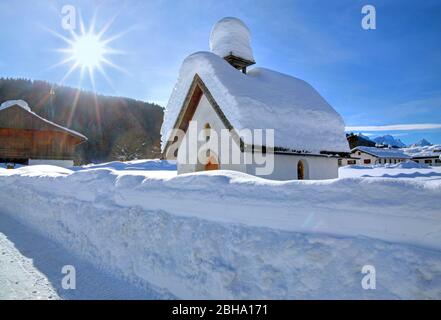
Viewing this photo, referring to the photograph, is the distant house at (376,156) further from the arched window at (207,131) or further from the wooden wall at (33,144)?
the wooden wall at (33,144)

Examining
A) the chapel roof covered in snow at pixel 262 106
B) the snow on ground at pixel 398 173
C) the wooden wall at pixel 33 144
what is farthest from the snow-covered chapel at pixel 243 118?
the wooden wall at pixel 33 144

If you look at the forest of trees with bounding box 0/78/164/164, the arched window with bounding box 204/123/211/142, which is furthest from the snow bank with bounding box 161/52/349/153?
the forest of trees with bounding box 0/78/164/164

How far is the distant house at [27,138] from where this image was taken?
29906 millimetres

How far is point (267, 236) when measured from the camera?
3408mm

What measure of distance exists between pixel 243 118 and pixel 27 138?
3204 centimetres

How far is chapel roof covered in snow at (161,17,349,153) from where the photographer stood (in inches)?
401

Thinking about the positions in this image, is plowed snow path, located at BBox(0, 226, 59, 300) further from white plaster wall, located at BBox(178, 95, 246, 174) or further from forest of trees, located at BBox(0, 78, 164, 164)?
forest of trees, located at BBox(0, 78, 164, 164)

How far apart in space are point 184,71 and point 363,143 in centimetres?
8141

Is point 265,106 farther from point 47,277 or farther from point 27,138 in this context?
point 27,138

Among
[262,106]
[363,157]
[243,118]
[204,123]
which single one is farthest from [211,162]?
[363,157]

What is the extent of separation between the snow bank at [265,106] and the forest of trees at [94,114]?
239 feet

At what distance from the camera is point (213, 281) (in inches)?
146

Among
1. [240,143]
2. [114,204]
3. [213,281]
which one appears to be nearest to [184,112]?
[240,143]

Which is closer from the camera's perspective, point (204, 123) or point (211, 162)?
point (211, 162)
